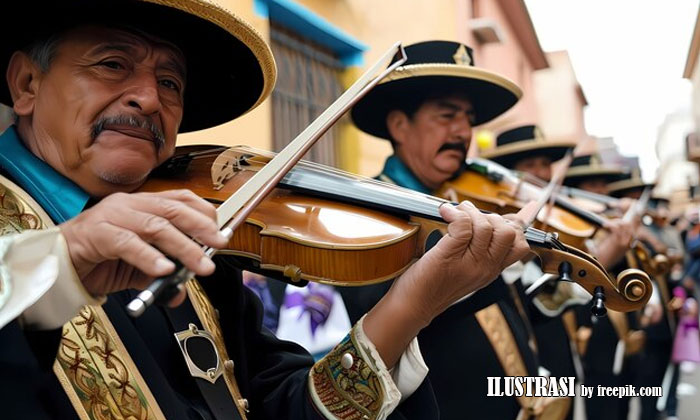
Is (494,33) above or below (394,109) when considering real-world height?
above

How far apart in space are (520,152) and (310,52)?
1.55m

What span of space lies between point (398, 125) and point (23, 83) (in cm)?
131

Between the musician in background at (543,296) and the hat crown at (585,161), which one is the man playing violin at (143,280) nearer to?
the musician in background at (543,296)

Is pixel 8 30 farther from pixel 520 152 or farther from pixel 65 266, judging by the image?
pixel 520 152

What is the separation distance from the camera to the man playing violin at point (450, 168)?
5.94 ft

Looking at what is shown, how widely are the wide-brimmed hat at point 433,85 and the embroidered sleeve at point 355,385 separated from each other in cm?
101

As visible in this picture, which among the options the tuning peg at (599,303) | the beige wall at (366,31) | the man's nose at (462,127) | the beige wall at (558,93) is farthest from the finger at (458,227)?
the beige wall at (558,93)

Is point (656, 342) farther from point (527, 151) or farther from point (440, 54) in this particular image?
point (440, 54)

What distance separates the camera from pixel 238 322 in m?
1.32

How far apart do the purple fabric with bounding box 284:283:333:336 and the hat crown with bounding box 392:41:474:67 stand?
1271mm

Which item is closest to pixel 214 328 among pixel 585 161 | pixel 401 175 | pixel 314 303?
pixel 401 175

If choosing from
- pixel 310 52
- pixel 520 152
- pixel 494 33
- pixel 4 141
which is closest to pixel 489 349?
pixel 4 141

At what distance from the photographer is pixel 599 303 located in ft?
4.02

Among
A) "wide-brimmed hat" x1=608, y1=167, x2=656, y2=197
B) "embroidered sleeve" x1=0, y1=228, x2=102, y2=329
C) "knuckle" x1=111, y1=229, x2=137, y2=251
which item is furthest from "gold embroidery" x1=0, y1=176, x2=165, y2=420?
"wide-brimmed hat" x1=608, y1=167, x2=656, y2=197
